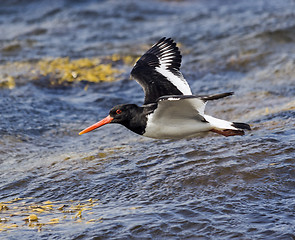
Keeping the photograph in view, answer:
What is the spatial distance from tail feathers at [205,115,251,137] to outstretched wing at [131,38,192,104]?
565 millimetres

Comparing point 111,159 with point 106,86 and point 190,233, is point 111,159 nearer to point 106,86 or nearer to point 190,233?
point 190,233

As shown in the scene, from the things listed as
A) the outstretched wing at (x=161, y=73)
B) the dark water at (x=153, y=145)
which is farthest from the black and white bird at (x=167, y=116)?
the dark water at (x=153, y=145)

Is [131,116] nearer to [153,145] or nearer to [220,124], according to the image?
[220,124]

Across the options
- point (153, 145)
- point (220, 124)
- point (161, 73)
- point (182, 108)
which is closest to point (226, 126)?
point (220, 124)

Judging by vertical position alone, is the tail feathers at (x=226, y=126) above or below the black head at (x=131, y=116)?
below

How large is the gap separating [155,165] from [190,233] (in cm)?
155

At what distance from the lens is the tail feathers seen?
483 cm

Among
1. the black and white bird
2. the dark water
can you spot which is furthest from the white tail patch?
the dark water

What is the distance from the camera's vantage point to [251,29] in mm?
11031

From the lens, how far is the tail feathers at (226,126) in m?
4.83

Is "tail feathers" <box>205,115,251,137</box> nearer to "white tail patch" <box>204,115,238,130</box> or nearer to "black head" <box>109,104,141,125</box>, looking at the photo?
"white tail patch" <box>204,115,238,130</box>

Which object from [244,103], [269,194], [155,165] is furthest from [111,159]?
[244,103]

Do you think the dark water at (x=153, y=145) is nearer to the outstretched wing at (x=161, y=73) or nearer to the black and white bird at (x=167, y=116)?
the black and white bird at (x=167, y=116)

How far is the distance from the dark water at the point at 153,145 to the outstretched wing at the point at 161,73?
0.73 metres
